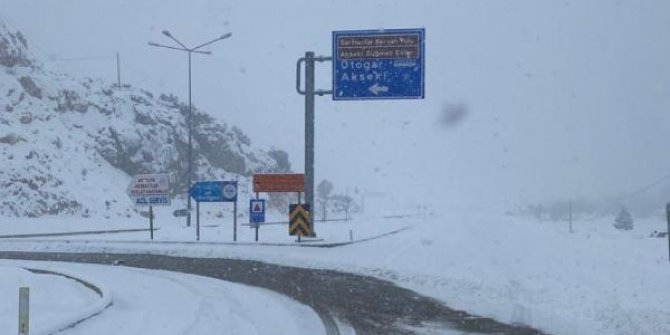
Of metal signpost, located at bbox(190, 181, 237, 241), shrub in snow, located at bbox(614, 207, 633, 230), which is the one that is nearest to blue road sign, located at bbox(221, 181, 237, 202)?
metal signpost, located at bbox(190, 181, 237, 241)

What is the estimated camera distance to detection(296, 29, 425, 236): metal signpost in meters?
27.9

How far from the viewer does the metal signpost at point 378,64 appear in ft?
91.5

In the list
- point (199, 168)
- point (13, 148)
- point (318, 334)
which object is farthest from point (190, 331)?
point (199, 168)

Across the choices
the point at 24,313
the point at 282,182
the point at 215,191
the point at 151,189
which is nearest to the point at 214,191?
the point at 215,191

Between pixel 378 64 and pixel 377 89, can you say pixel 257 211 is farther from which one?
pixel 378 64

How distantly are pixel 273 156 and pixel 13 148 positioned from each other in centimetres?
4581

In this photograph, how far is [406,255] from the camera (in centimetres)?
2422

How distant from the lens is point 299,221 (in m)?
28.2

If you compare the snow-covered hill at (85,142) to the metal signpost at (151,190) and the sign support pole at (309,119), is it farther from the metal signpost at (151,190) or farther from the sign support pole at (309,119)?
the sign support pole at (309,119)

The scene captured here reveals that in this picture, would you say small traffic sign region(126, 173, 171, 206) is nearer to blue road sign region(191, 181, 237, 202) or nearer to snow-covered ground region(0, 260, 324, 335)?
blue road sign region(191, 181, 237, 202)

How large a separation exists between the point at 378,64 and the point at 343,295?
14414mm

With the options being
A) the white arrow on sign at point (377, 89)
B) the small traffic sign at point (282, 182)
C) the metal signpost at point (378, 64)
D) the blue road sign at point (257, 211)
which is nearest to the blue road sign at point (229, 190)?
the small traffic sign at point (282, 182)

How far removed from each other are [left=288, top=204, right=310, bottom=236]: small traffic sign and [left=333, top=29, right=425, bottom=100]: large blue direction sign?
4101mm

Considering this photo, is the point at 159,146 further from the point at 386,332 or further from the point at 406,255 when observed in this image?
the point at 386,332
